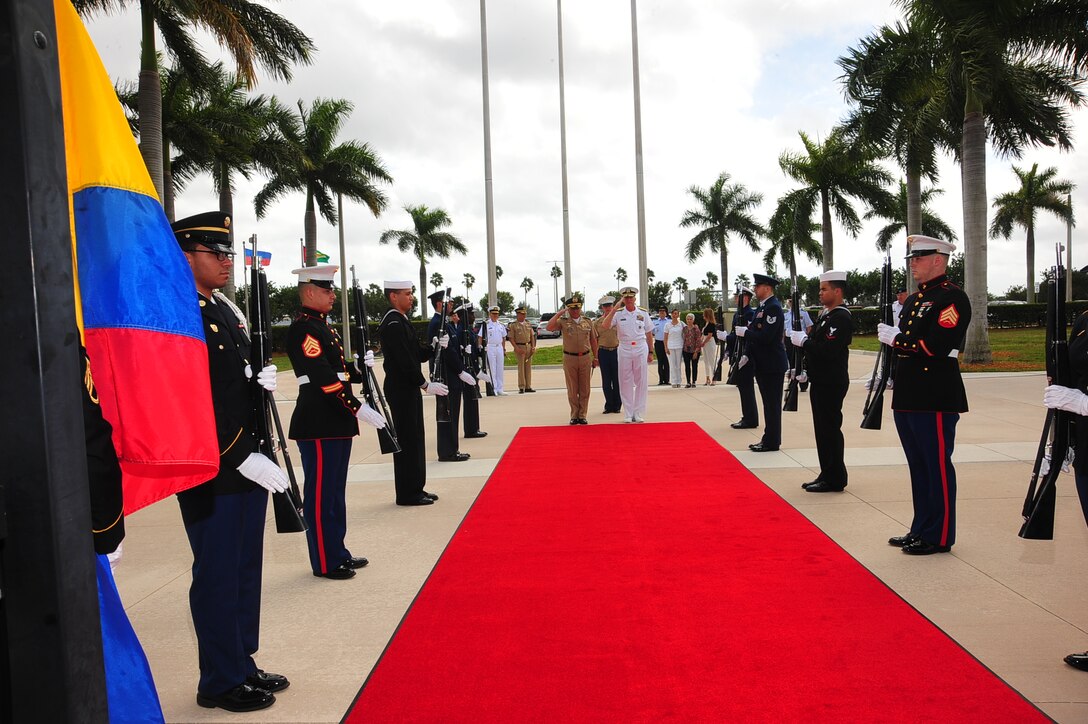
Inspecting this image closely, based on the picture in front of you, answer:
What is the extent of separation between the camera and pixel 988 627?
380 centimetres

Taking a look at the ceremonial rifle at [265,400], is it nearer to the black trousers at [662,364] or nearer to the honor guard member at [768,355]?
the honor guard member at [768,355]

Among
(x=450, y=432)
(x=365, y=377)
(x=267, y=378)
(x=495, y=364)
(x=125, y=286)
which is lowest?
(x=450, y=432)

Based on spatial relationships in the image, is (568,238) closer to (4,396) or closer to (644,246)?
(644,246)

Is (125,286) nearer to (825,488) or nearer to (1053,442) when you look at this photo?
(1053,442)

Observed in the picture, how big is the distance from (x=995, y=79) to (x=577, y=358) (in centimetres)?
1083

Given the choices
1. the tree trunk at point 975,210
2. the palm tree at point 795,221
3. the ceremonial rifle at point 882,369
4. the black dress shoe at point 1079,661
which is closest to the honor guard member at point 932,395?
the ceremonial rifle at point 882,369

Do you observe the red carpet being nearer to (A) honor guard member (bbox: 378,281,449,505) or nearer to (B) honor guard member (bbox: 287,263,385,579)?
(B) honor guard member (bbox: 287,263,385,579)

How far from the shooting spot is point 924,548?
4949mm

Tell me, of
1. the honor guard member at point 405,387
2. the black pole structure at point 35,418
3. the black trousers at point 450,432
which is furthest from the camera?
the black trousers at point 450,432

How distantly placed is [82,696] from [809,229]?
35.0 metres

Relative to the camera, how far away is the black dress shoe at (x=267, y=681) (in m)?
3.32

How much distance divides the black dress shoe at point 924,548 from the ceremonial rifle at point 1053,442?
984 millimetres

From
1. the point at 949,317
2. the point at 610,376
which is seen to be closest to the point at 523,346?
the point at 610,376

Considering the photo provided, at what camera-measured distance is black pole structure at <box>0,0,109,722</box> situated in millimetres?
1066
